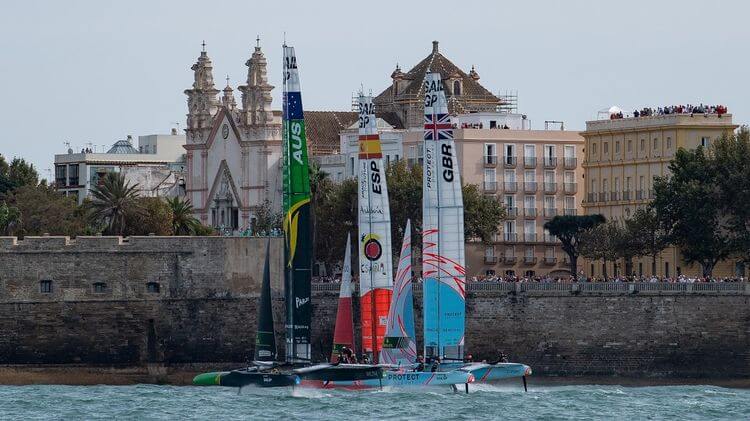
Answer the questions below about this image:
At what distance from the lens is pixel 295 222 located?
9362 centimetres

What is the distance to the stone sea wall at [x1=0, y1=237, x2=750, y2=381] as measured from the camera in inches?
4348

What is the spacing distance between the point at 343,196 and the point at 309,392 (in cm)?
3515

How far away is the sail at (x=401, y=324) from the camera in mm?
96575

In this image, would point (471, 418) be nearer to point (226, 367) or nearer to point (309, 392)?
point (309, 392)

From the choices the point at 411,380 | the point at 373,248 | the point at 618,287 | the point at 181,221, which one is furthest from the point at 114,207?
the point at 411,380

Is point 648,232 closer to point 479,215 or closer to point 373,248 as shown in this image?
point 479,215

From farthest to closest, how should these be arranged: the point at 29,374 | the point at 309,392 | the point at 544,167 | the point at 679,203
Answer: the point at 544,167, the point at 679,203, the point at 29,374, the point at 309,392

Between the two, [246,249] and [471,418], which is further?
[246,249]

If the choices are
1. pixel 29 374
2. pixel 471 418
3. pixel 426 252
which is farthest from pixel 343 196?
pixel 471 418

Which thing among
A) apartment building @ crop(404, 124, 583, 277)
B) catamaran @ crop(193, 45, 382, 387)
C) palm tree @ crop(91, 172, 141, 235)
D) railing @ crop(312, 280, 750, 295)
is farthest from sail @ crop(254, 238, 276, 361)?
apartment building @ crop(404, 124, 583, 277)

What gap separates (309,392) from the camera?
306ft

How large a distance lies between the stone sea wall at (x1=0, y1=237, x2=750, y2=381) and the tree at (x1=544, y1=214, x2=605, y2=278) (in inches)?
703

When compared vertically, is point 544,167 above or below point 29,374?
above

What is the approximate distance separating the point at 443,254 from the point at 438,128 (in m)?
4.29
